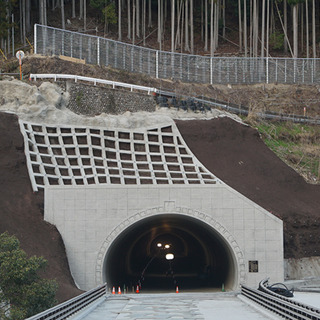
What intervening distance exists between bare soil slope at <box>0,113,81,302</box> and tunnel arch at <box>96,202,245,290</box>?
8.74ft

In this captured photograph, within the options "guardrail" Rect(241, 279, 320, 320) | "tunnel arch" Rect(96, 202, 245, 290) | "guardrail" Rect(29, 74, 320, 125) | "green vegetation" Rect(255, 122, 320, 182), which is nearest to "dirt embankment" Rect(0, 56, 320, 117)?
"guardrail" Rect(29, 74, 320, 125)

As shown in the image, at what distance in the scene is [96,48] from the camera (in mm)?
54125

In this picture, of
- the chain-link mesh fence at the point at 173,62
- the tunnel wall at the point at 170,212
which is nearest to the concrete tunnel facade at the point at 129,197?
the tunnel wall at the point at 170,212

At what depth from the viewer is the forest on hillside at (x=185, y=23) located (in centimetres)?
6969

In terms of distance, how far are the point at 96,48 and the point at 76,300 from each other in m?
33.4

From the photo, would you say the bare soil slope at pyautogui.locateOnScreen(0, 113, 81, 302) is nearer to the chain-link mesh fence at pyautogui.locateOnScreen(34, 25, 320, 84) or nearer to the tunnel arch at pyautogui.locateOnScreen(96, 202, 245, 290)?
the tunnel arch at pyautogui.locateOnScreen(96, 202, 245, 290)

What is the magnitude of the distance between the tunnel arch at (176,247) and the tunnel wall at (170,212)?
0.07m

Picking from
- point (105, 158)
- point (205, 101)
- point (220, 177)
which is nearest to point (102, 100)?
point (105, 158)

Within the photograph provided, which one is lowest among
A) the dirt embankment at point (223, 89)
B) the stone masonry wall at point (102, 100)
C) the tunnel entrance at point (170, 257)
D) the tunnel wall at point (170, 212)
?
the tunnel entrance at point (170, 257)

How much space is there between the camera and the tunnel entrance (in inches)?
1630

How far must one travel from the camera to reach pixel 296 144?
49.8 m

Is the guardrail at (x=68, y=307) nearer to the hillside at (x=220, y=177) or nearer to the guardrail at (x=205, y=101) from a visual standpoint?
the hillside at (x=220, y=177)

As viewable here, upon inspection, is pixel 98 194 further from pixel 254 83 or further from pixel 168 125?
pixel 254 83

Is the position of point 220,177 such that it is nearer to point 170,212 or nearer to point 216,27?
point 170,212
